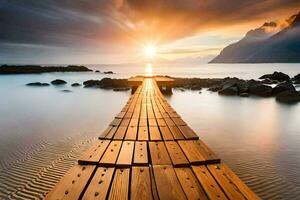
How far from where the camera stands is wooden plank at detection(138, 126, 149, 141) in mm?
5680

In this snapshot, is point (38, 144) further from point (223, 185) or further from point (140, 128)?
point (223, 185)

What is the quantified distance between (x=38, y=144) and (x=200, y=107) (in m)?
11.9

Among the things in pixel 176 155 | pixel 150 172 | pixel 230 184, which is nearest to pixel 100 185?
pixel 150 172

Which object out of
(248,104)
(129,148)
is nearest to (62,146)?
(129,148)

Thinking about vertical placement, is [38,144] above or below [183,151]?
below

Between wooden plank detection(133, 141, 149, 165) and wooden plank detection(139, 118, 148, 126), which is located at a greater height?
wooden plank detection(133, 141, 149, 165)

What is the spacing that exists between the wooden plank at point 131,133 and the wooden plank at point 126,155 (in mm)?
409

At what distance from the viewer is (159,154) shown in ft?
14.9

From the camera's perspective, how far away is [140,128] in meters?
6.64

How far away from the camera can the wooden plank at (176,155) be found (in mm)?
4074

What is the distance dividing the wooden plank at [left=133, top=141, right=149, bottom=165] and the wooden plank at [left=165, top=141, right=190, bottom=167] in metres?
0.46

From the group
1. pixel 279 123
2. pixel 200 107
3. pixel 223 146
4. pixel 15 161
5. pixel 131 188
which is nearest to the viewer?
pixel 131 188

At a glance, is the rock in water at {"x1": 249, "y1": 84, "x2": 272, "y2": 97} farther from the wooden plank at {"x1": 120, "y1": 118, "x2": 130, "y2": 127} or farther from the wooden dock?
the wooden dock

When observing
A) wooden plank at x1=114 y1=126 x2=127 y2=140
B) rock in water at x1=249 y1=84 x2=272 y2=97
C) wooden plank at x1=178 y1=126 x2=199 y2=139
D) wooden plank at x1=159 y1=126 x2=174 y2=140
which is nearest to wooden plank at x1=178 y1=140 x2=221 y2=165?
wooden plank at x1=178 y1=126 x2=199 y2=139
